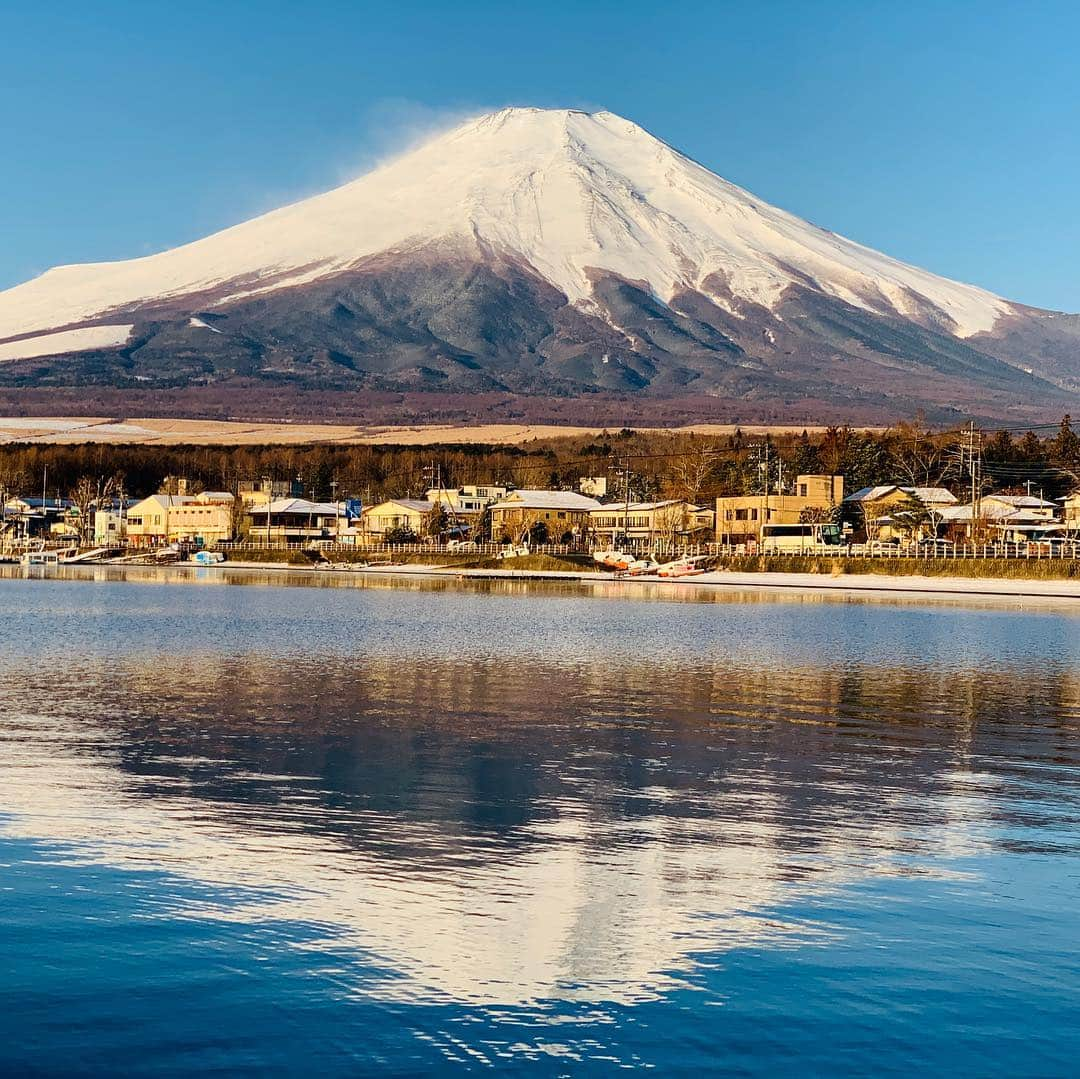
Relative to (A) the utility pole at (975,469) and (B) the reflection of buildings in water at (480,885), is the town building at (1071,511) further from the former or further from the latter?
(B) the reflection of buildings in water at (480,885)

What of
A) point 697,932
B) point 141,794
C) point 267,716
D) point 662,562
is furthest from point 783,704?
point 662,562

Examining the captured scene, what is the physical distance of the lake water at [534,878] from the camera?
776 cm

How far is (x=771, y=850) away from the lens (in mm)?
11844

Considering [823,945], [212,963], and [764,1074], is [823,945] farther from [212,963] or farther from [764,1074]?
[212,963]

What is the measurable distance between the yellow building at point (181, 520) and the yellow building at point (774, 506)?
5053 centimetres

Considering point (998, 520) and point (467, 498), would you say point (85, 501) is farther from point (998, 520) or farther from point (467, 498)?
point (998, 520)

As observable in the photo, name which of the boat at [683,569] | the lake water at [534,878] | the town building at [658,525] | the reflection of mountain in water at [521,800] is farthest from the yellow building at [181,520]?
the reflection of mountain in water at [521,800]

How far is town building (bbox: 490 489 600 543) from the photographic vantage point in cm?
11112

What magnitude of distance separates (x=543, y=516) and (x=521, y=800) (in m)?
101

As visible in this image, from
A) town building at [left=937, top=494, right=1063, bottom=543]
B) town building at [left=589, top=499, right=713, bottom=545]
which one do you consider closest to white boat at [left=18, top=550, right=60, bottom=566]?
town building at [left=589, top=499, right=713, bottom=545]

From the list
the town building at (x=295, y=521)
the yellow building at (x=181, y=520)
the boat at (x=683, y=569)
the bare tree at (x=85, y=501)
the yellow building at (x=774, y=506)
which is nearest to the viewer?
the boat at (x=683, y=569)

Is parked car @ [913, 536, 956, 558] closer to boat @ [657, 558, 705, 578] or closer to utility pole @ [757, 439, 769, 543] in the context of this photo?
boat @ [657, 558, 705, 578]

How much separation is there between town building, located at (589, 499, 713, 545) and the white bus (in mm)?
11055

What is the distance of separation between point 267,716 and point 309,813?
6.87m
